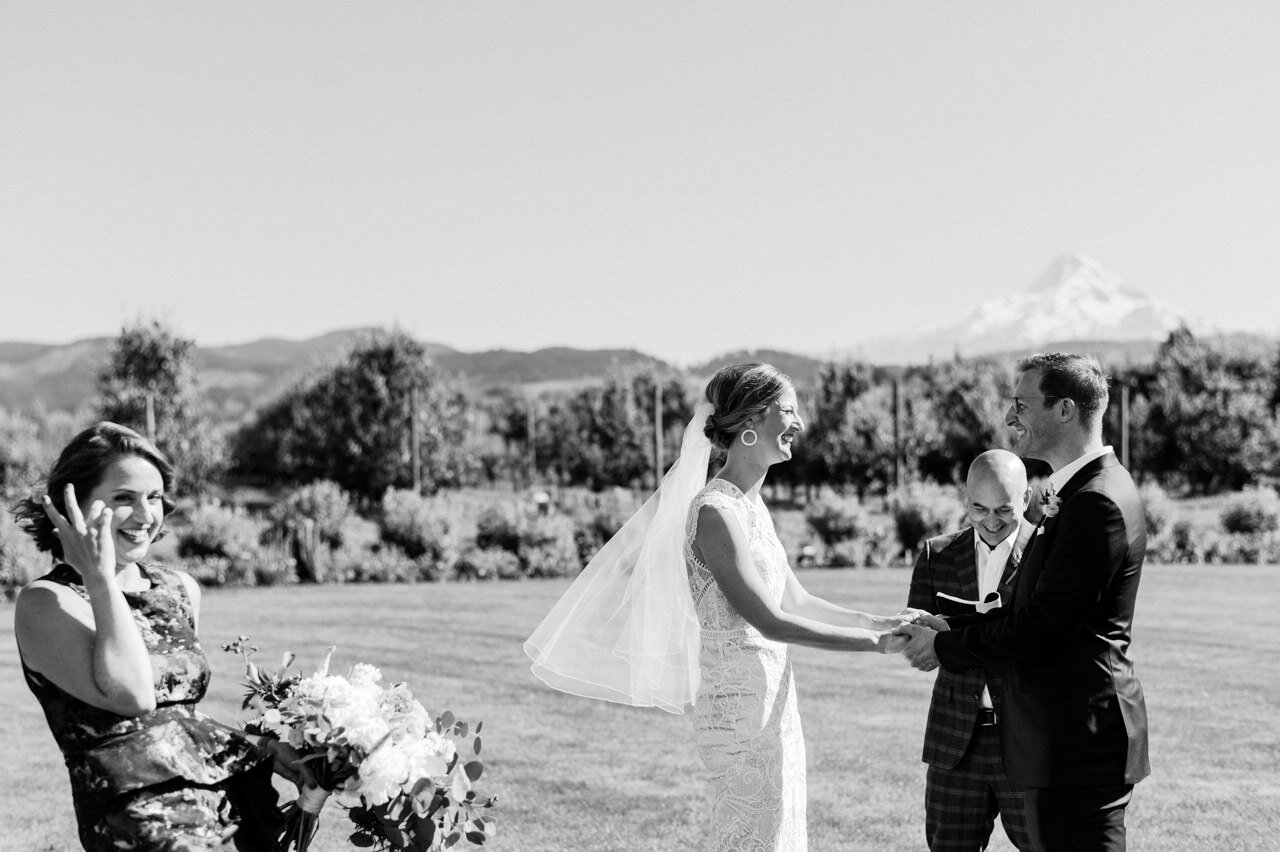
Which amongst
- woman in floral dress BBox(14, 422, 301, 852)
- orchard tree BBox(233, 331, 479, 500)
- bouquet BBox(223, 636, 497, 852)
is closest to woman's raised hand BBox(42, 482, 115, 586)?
woman in floral dress BBox(14, 422, 301, 852)

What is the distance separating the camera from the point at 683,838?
6848mm

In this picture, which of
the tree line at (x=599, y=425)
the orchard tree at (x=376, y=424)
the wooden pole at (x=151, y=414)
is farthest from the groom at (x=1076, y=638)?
the orchard tree at (x=376, y=424)

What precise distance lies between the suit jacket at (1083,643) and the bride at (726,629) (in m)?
0.68

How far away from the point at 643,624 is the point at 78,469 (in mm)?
2220

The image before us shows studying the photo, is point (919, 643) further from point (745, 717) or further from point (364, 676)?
point (364, 676)

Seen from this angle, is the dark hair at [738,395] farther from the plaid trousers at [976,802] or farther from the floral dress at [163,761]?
the floral dress at [163,761]

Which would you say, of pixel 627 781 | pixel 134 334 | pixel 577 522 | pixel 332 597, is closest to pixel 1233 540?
pixel 577 522

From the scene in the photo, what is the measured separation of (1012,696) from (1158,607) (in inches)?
614

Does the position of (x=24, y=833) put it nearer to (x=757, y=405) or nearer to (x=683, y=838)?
(x=683, y=838)

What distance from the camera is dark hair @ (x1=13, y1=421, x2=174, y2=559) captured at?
3.35 meters

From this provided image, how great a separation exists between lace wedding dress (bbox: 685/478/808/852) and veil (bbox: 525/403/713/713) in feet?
1.39

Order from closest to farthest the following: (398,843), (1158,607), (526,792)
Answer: (398,843)
(526,792)
(1158,607)

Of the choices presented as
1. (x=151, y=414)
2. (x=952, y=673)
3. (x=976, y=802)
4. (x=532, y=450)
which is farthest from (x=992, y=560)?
(x=532, y=450)

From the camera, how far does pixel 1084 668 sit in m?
3.86
